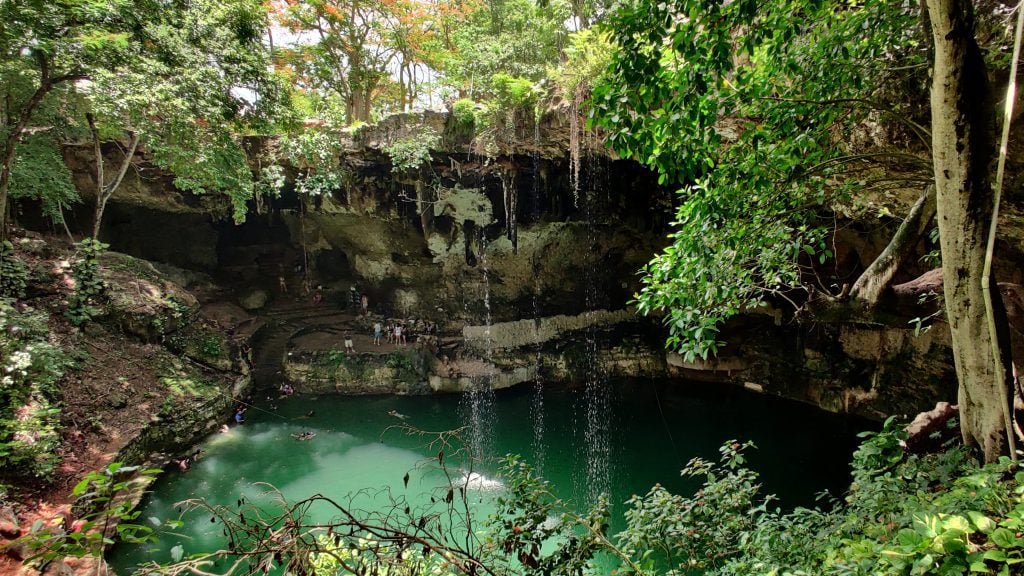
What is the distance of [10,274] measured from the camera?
801 centimetres

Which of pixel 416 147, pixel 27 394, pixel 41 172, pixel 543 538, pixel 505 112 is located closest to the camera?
pixel 543 538

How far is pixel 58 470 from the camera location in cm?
611

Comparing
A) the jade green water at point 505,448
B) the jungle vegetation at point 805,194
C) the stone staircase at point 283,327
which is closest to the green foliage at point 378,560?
the jungle vegetation at point 805,194

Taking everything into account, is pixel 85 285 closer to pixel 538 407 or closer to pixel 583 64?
pixel 538 407

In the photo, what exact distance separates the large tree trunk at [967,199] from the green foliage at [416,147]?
356 inches

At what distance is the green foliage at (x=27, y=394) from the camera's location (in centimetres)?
575

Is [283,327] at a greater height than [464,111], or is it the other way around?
[464,111]

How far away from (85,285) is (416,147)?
7.16 m

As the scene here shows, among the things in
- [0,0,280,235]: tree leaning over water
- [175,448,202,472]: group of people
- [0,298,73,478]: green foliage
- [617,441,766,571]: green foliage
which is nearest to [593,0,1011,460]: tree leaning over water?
[617,441,766,571]: green foliage

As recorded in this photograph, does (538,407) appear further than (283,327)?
No

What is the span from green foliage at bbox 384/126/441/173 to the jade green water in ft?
20.3

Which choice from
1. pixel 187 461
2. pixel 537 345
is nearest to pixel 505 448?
pixel 537 345

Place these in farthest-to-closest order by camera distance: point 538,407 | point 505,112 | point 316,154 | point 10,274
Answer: point 538,407 → point 316,154 → point 505,112 → point 10,274

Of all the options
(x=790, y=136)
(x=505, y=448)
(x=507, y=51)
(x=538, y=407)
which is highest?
(x=507, y=51)
